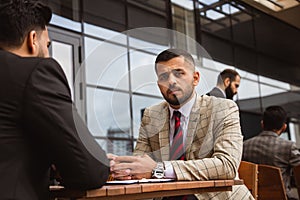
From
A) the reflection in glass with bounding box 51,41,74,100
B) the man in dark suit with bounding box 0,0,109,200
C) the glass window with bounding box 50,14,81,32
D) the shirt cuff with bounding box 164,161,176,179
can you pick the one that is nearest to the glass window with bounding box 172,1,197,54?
the glass window with bounding box 50,14,81,32

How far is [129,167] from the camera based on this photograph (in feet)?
4.54

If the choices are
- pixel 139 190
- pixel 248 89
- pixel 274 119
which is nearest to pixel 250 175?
pixel 139 190

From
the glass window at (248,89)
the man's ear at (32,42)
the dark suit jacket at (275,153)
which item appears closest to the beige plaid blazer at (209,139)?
the man's ear at (32,42)

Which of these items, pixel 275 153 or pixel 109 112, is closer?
pixel 109 112

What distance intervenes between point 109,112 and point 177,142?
Result: 0.32m

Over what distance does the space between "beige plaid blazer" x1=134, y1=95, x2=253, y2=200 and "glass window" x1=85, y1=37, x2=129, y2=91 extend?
0.85ft

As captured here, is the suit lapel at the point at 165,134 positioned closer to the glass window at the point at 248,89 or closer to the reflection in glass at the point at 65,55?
the reflection in glass at the point at 65,55

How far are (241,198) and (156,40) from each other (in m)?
0.74

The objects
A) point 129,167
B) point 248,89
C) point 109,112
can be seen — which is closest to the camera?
point 129,167

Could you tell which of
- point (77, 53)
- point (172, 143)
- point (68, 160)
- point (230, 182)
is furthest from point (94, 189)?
point (77, 53)

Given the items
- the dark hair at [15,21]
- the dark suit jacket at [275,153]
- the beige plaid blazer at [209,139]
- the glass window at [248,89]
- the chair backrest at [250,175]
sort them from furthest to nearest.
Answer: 1. the glass window at [248,89]
2. the dark suit jacket at [275,153]
3. the chair backrest at [250,175]
4. the beige plaid blazer at [209,139]
5. the dark hair at [15,21]

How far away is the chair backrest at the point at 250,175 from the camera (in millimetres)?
1954

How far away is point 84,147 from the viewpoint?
3.62ft

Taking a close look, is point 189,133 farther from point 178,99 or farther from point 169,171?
point 169,171
